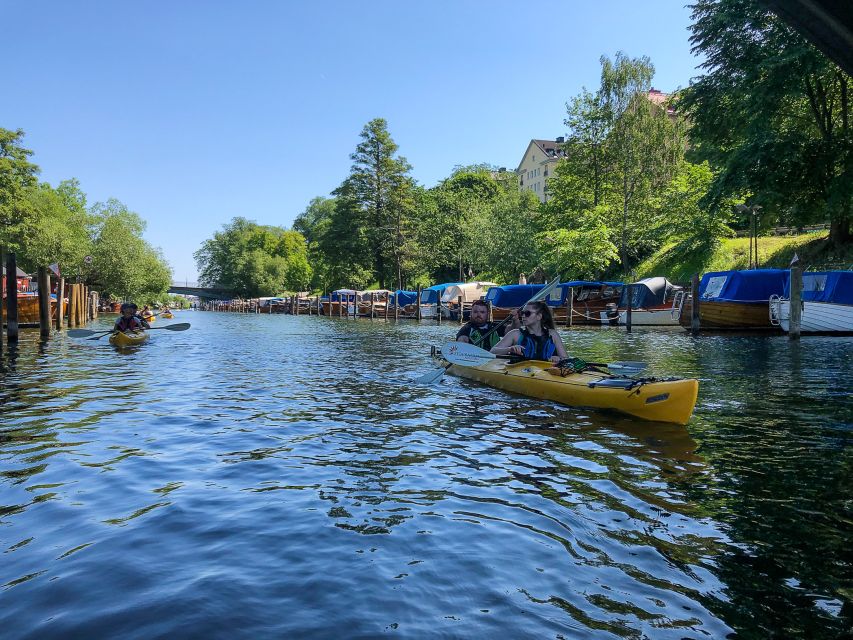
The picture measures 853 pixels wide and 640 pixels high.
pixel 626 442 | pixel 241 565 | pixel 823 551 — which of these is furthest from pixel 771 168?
pixel 241 565

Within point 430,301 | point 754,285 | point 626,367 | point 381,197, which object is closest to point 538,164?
point 381,197

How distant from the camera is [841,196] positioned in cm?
2234

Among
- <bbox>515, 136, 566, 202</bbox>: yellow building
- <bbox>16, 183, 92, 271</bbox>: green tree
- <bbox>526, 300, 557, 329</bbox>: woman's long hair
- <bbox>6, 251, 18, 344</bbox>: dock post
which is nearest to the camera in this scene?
<bbox>526, 300, 557, 329</bbox>: woman's long hair

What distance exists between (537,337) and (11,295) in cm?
1745

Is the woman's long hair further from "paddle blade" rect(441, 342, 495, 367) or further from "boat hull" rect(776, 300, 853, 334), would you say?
"boat hull" rect(776, 300, 853, 334)

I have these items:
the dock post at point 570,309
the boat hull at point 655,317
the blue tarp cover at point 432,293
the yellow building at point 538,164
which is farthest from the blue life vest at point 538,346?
the yellow building at point 538,164

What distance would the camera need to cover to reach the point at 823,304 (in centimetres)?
2234

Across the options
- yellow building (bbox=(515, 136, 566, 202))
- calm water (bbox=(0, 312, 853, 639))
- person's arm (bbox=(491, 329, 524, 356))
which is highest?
yellow building (bbox=(515, 136, 566, 202))

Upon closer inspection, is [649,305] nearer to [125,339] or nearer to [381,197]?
[125,339]

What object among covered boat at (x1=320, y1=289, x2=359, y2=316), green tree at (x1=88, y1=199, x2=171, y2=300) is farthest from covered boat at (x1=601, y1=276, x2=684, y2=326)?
green tree at (x1=88, y1=199, x2=171, y2=300)

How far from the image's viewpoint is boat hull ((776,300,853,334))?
71.7 ft

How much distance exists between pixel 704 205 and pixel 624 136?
20285 millimetres

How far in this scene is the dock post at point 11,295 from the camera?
18.3m

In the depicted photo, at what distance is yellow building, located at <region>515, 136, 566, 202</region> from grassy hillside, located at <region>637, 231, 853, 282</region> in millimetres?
51202
